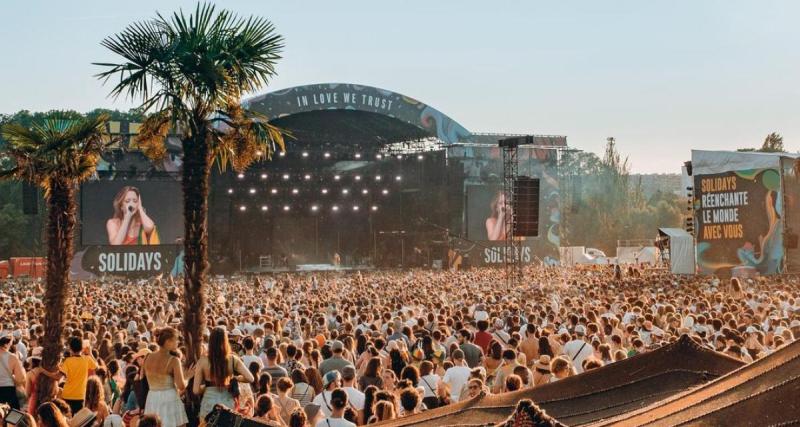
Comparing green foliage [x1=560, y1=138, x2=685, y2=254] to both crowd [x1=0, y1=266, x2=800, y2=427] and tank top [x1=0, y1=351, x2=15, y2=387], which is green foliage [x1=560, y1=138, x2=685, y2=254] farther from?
tank top [x1=0, y1=351, x2=15, y2=387]

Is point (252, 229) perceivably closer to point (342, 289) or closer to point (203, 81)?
point (342, 289)

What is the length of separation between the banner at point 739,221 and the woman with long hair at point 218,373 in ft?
81.8

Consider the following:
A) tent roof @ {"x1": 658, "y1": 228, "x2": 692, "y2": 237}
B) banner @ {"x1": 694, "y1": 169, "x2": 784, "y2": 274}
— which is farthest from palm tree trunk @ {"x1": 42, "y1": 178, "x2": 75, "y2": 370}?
tent roof @ {"x1": 658, "y1": 228, "x2": 692, "y2": 237}

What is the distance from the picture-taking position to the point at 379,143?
155 feet

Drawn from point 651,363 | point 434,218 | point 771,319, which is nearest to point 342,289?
point 771,319

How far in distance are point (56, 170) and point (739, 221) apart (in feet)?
77.8

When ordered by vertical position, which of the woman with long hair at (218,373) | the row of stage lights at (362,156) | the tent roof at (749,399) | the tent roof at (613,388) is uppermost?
the row of stage lights at (362,156)

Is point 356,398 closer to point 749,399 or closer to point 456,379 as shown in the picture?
point 456,379

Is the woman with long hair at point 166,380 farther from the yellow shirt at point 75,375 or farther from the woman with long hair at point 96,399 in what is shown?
the yellow shirt at point 75,375

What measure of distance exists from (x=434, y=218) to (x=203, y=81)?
37.4m

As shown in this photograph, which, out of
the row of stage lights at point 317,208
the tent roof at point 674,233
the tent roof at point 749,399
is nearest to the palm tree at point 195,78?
the tent roof at point 749,399

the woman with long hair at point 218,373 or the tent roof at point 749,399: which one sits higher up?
the tent roof at point 749,399

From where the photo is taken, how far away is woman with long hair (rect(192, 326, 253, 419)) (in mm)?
6359

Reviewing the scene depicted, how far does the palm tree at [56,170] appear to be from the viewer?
36.4 ft
